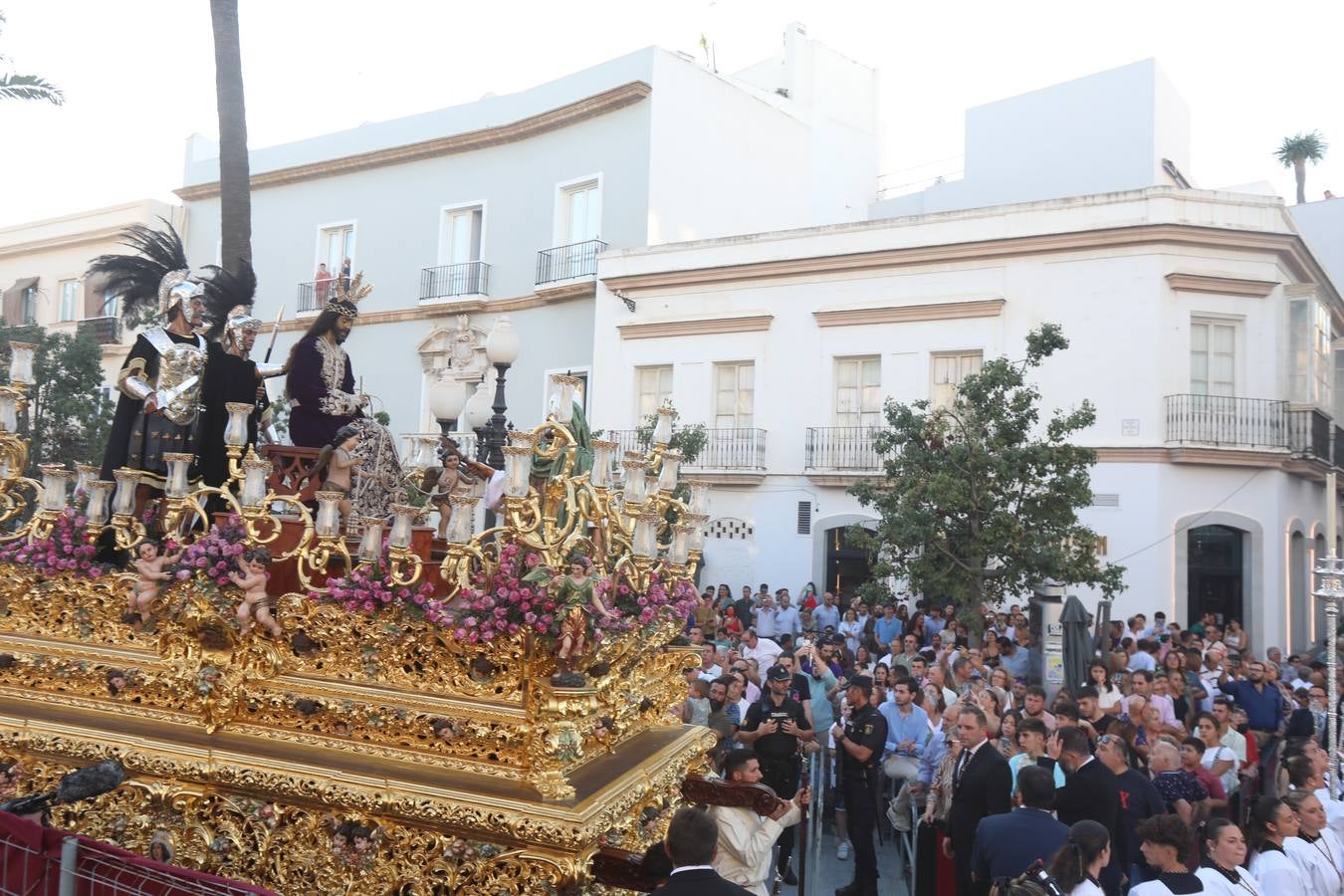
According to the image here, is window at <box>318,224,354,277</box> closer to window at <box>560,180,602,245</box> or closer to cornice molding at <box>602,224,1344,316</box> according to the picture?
window at <box>560,180,602,245</box>

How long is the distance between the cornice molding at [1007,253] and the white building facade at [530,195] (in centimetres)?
190

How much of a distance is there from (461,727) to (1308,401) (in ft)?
58.2

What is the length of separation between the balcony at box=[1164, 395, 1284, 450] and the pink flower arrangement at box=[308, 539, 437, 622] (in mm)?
15264

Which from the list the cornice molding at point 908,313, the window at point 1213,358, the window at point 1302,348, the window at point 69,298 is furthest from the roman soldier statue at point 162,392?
the window at point 69,298

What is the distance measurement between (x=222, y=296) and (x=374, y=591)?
275 cm

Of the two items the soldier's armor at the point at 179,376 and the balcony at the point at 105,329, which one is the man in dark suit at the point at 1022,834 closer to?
the soldier's armor at the point at 179,376

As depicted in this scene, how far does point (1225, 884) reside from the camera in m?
4.52

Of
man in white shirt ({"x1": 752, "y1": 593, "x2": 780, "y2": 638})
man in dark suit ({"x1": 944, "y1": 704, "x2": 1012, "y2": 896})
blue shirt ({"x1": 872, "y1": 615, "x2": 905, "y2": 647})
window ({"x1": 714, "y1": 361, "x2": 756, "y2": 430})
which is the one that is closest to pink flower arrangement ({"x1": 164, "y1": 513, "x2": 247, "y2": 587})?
man in dark suit ({"x1": 944, "y1": 704, "x2": 1012, "y2": 896})

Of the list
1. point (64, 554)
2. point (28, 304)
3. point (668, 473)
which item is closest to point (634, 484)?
point (668, 473)

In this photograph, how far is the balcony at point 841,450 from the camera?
1880 cm

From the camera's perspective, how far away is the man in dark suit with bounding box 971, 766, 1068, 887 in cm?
488

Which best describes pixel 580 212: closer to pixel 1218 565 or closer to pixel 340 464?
pixel 1218 565

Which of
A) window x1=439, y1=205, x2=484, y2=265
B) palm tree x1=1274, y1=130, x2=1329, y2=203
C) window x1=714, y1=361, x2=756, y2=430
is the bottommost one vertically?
window x1=714, y1=361, x2=756, y2=430

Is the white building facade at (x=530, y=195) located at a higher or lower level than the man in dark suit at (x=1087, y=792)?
higher
